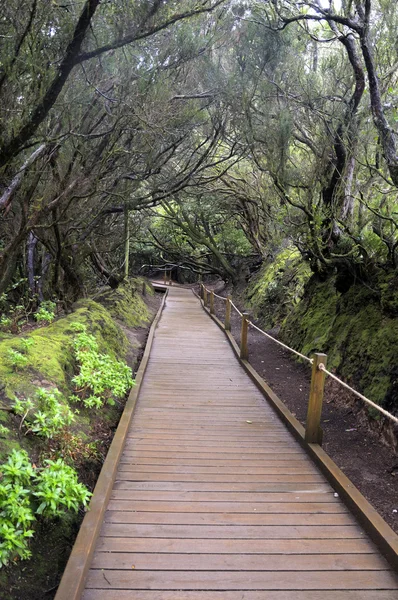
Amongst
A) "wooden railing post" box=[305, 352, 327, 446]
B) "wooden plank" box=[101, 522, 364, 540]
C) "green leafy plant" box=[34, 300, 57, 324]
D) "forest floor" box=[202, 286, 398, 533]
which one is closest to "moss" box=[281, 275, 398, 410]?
"forest floor" box=[202, 286, 398, 533]

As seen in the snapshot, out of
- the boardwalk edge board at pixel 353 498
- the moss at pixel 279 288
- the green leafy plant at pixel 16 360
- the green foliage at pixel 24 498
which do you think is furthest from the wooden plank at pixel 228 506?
the moss at pixel 279 288

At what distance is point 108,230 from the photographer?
14750mm

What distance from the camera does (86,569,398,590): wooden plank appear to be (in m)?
2.61

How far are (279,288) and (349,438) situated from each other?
8988 millimetres

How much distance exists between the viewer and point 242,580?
266 cm

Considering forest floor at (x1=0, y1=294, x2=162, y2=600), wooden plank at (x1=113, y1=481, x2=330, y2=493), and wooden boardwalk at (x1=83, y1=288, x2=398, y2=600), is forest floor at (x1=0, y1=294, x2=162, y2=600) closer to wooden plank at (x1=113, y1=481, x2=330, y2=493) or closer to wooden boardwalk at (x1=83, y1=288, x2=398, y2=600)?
wooden boardwalk at (x1=83, y1=288, x2=398, y2=600)

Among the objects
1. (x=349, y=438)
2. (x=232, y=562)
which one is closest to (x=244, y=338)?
(x=349, y=438)

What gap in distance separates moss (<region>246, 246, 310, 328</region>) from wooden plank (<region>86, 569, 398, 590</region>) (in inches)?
352

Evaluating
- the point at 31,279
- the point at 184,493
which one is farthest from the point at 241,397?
the point at 31,279

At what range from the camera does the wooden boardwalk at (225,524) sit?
2.63 meters

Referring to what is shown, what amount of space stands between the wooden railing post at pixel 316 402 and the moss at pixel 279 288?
7.00 metres

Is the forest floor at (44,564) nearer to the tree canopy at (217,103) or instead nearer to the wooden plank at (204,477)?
the wooden plank at (204,477)

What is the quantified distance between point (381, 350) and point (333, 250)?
8.64ft

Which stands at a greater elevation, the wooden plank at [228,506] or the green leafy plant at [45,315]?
the green leafy plant at [45,315]
